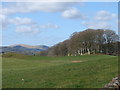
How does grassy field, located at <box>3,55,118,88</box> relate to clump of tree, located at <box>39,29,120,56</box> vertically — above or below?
below

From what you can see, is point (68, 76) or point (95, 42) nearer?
point (68, 76)

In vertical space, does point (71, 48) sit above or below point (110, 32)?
below

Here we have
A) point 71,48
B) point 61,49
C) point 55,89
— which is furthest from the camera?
point 61,49

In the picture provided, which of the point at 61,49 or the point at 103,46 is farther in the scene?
the point at 61,49

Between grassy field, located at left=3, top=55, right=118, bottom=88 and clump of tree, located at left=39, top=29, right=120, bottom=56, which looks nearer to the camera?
grassy field, located at left=3, top=55, right=118, bottom=88

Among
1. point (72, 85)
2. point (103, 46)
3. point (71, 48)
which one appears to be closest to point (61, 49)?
point (71, 48)

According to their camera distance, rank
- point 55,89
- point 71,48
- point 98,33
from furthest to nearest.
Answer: point 71,48
point 98,33
point 55,89

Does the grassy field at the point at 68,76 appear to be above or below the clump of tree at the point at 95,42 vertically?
below

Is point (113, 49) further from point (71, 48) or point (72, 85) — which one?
point (72, 85)

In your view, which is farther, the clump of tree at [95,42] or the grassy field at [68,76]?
the clump of tree at [95,42]

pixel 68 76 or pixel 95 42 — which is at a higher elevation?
pixel 95 42

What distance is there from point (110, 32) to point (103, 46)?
16.6ft

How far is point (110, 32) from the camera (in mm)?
70312

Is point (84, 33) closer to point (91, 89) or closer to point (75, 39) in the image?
point (75, 39)
